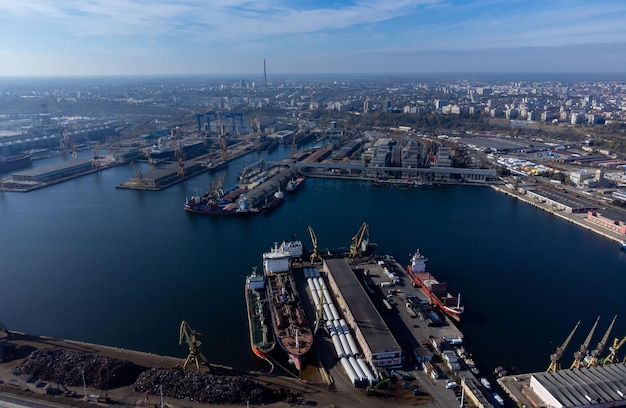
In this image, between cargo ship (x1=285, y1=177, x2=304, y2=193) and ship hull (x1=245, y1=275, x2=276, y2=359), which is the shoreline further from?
ship hull (x1=245, y1=275, x2=276, y2=359)

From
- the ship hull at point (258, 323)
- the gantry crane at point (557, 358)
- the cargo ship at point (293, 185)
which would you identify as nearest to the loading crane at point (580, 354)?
the gantry crane at point (557, 358)

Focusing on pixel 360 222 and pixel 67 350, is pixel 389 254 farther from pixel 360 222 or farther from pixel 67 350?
pixel 67 350

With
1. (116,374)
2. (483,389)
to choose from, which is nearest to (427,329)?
(483,389)

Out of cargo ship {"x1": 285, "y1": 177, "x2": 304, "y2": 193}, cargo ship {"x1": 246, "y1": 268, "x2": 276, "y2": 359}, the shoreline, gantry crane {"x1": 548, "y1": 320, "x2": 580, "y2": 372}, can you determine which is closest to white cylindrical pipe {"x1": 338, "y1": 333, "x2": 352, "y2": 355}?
cargo ship {"x1": 246, "y1": 268, "x2": 276, "y2": 359}

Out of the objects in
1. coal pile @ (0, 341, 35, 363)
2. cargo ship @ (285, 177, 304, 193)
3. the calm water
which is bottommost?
the calm water

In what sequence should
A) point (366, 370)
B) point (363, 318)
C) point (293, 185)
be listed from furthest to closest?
point (293, 185) < point (363, 318) < point (366, 370)

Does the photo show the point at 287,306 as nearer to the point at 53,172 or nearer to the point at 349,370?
the point at 349,370

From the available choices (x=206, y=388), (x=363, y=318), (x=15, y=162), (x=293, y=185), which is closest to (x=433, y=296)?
(x=363, y=318)
